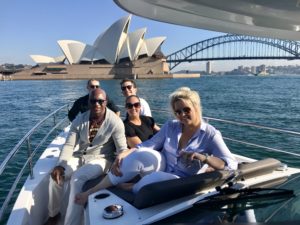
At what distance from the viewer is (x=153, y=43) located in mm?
65188

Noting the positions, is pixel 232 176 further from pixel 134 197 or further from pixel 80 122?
pixel 80 122

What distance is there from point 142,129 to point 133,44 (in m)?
60.3

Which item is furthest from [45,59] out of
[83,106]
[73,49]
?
[83,106]

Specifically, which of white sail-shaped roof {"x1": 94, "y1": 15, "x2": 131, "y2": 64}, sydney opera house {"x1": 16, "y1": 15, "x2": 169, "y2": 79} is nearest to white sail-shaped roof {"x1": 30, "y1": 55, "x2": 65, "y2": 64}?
sydney opera house {"x1": 16, "y1": 15, "x2": 169, "y2": 79}

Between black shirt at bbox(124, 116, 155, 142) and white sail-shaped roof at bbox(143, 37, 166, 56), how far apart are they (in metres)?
62.2

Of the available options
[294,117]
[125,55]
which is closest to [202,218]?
[294,117]

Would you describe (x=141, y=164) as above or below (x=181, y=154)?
below

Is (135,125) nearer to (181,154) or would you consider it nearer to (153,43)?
(181,154)

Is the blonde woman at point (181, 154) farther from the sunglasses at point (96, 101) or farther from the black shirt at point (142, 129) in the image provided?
the black shirt at point (142, 129)

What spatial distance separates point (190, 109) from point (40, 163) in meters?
1.98

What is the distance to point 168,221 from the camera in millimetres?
1553

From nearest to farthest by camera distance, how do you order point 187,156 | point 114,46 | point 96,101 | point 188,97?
point 187,156 < point 188,97 < point 96,101 < point 114,46

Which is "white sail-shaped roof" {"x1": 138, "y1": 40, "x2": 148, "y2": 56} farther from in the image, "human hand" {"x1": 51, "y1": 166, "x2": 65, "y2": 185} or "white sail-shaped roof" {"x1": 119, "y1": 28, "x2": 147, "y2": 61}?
"human hand" {"x1": 51, "y1": 166, "x2": 65, "y2": 185}

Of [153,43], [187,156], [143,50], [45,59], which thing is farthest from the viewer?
[45,59]
